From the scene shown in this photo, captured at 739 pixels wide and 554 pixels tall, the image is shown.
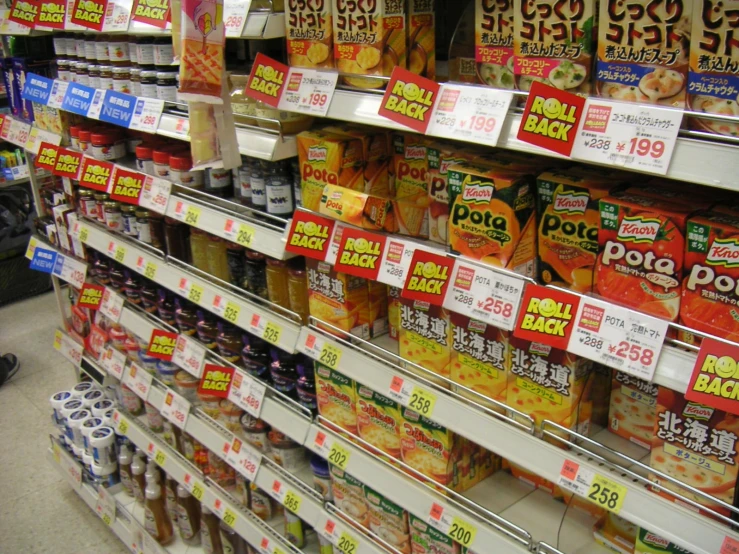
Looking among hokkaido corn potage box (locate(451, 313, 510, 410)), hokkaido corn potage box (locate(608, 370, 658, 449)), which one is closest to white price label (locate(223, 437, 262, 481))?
hokkaido corn potage box (locate(451, 313, 510, 410))

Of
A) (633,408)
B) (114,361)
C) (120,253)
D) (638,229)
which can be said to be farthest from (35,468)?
(638,229)

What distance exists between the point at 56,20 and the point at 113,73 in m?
0.25

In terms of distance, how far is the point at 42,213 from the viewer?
3191mm

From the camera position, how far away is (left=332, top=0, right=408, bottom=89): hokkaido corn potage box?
1.33 m

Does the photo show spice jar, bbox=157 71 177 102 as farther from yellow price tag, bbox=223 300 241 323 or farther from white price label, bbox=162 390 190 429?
white price label, bbox=162 390 190 429

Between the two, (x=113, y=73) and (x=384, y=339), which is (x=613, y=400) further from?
(x=113, y=73)

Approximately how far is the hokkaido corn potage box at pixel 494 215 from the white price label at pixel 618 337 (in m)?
0.19

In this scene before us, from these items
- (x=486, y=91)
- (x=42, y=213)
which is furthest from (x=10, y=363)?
(x=486, y=91)

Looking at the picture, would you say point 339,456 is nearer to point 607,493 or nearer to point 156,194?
point 607,493

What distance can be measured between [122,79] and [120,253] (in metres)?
0.61

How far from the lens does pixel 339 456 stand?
1765 mm

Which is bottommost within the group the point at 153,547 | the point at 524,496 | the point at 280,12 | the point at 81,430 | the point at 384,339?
the point at 153,547

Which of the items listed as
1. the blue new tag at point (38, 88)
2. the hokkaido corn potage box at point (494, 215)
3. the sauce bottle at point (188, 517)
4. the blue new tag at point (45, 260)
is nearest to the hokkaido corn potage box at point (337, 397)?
the hokkaido corn potage box at point (494, 215)

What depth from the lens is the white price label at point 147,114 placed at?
2.06 m
